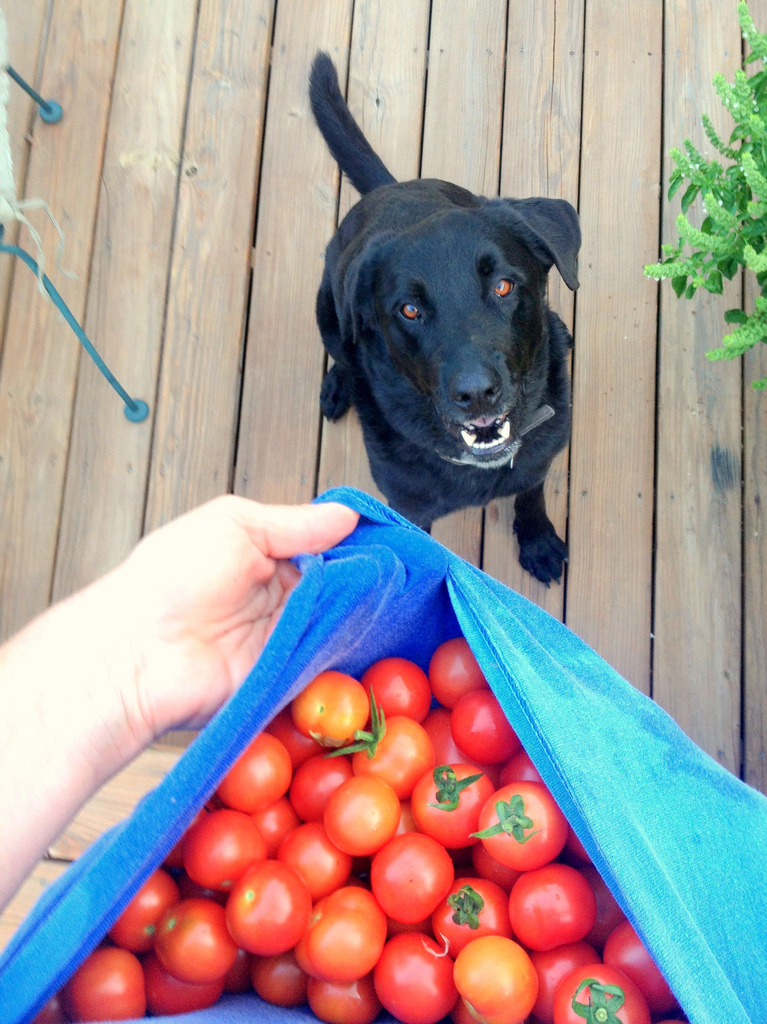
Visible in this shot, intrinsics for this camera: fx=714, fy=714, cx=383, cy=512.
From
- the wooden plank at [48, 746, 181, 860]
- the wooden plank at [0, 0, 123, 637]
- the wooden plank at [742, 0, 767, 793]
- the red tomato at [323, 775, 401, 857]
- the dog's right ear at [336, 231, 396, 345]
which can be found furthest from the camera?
the wooden plank at [0, 0, 123, 637]

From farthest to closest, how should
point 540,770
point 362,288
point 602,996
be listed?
1. point 362,288
2. point 540,770
3. point 602,996

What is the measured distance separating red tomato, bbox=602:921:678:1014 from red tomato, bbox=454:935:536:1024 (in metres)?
0.11

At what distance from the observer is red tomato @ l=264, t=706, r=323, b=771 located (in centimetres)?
108

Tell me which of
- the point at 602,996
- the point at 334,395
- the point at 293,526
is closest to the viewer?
the point at 602,996

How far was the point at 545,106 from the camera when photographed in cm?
217

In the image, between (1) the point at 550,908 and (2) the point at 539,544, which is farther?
(2) the point at 539,544

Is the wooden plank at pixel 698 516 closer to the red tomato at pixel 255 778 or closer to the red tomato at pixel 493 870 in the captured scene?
the red tomato at pixel 493 870

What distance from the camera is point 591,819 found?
32.9 inches

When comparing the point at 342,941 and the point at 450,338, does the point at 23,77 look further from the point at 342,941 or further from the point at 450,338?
the point at 342,941

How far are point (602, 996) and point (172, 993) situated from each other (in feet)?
1.69

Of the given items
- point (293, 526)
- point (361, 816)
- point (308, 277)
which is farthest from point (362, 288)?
point (361, 816)

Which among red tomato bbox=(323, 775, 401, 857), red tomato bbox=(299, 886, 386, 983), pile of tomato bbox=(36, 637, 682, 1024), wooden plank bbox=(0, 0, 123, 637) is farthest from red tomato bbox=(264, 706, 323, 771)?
wooden plank bbox=(0, 0, 123, 637)

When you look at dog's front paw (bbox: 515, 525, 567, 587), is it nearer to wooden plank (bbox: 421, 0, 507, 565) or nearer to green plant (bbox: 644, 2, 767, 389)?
green plant (bbox: 644, 2, 767, 389)

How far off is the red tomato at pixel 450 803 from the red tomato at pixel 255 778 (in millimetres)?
203
